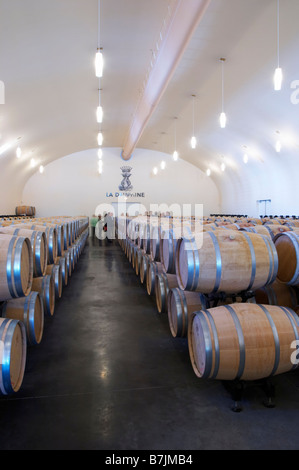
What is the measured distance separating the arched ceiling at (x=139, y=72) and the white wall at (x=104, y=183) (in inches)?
203

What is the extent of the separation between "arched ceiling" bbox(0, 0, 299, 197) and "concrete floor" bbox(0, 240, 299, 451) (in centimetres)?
607

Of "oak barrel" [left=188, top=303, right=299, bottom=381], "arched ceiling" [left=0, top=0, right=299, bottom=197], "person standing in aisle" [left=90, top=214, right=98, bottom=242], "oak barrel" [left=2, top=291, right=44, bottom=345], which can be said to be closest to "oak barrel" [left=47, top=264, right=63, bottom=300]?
"oak barrel" [left=2, top=291, right=44, bottom=345]

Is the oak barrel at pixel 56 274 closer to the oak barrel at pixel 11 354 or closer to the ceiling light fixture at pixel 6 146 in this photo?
the oak barrel at pixel 11 354

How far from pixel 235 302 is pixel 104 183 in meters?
20.3

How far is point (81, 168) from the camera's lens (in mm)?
22266

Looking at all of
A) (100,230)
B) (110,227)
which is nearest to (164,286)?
(110,227)

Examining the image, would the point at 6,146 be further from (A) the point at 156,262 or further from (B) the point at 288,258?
(B) the point at 288,258

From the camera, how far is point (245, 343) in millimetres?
2268

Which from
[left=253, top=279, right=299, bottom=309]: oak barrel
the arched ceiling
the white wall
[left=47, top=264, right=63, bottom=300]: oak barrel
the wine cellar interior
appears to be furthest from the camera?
the white wall

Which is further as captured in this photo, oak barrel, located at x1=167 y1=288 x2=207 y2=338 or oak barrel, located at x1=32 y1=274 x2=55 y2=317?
oak barrel, located at x1=32 y1=274 x2=55 y2=317

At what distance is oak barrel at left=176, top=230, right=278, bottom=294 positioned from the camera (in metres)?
2.81

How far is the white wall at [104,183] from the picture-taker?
22.1m

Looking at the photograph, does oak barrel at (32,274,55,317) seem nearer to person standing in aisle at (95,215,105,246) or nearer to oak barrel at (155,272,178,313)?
oak barrel at (155,272,178,313)

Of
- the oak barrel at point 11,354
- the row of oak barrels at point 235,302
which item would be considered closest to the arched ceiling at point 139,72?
the row of oak barrels at point 235,302
